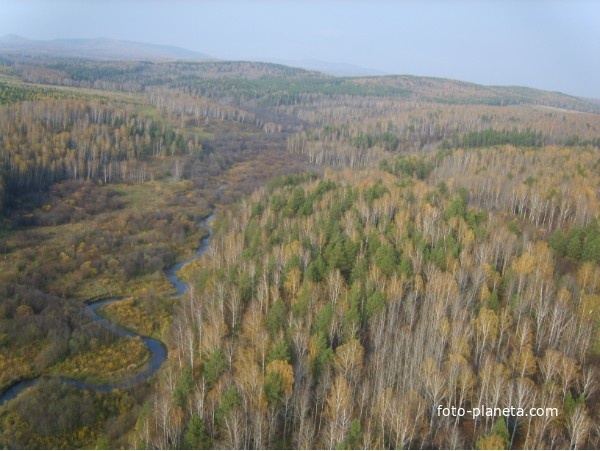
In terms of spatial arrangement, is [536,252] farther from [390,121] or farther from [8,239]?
[390,121]

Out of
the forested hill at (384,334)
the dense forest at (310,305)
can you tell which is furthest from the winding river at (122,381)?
the forested hill at (384,334)

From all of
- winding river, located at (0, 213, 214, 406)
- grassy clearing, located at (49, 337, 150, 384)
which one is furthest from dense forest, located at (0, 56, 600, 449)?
winding river, located at (0, 213, 214, 406)

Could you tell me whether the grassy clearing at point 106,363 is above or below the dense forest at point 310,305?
below

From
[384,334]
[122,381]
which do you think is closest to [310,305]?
[384,334]

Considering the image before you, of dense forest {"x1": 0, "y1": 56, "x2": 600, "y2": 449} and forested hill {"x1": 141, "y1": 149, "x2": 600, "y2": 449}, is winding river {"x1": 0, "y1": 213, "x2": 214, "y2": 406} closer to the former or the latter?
dense forest {"x1": 0, "y1": 56, "x2": 600, "y2": 449}

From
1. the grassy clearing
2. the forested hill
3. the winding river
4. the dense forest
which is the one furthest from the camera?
the grassy clearing

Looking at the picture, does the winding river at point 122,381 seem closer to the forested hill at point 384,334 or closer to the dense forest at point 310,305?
the dense forest at point 310,305

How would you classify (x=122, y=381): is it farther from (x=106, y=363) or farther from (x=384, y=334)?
(x=384, y=334)

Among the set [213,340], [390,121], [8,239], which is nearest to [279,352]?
[213,340]
